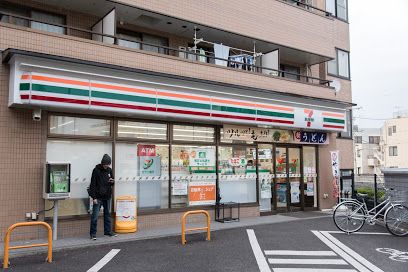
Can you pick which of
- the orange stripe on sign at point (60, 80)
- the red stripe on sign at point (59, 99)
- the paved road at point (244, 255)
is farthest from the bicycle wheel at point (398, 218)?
the orange stripe on sign at point (60, 80)

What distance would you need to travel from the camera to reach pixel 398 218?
9.89m

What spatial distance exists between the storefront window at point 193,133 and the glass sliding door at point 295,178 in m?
3.96

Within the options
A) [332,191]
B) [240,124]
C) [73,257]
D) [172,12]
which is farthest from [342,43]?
[73,257]

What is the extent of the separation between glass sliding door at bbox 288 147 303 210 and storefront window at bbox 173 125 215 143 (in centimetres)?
396

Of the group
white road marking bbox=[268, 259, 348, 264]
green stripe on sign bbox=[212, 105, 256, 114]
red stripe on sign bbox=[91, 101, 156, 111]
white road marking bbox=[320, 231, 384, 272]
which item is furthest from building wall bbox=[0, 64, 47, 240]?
white road marking bbox=[320, 231, 384, 272]

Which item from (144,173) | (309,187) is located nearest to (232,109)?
(144,173)

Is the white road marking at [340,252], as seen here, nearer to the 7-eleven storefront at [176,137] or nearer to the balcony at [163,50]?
the 7-eleven storefront at [176,137]

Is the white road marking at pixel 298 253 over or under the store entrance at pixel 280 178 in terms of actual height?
under

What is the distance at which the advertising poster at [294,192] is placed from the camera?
14.8m

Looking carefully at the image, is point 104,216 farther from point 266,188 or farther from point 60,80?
point 266,188

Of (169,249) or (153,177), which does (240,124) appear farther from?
(169,249)

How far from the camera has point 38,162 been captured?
9.32 meters

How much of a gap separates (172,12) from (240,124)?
4.26m

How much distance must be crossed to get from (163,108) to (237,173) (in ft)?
12.8
